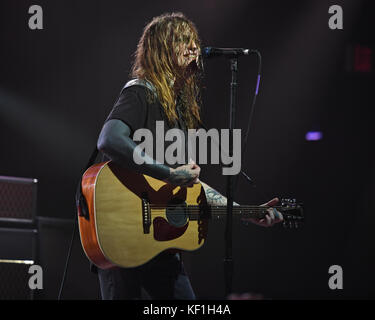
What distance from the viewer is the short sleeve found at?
8.45ft

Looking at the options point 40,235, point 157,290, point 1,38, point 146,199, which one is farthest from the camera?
point 1,38

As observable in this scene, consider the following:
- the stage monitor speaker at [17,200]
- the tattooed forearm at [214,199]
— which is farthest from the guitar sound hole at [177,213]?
the stage monitor speaker at [17,200]

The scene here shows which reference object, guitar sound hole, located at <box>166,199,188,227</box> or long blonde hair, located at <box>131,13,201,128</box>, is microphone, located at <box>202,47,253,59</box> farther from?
guitar sound hole, located at <box>166,199,188,227</box>

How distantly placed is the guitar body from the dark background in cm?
254

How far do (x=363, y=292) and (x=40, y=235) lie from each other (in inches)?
130

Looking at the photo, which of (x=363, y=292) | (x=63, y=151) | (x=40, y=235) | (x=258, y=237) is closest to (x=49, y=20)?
(x=63, y=151)

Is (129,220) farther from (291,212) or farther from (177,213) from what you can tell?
(291,212)

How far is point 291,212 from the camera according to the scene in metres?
3.29

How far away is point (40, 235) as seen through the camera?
14.9 feet

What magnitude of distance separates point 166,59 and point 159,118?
1.29 feet

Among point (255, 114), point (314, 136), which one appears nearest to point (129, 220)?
point (255, 114)

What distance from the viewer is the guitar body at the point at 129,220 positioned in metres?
2.50

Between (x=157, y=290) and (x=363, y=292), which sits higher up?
(x=157, y=290)

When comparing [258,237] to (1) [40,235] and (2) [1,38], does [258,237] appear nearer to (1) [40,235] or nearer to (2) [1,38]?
(1) [40,235]
